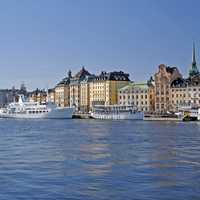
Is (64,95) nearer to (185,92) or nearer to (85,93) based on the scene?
(85,93)

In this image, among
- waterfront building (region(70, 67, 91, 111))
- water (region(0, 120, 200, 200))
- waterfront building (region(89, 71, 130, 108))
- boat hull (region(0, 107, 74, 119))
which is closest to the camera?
water (region(0, 120, 200, 200))

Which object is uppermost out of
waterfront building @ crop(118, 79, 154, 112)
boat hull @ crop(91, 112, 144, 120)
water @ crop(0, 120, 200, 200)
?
waterfront building @ crop(118, 79, 154, 112)

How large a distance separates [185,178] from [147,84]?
5475 inches

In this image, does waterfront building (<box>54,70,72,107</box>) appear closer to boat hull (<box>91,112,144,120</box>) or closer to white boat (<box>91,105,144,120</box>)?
white boat (<box>91,105,144,120</box>)

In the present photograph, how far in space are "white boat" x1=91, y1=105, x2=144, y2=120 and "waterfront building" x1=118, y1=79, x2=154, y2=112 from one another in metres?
12.7

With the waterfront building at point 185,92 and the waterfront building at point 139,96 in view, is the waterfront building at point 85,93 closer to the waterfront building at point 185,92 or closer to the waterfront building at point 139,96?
the waterfront building at point 139,96

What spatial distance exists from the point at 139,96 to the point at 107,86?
47.2 feet

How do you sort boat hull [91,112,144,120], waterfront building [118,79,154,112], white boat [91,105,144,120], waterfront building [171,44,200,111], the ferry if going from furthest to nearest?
waterfront building [118,79,154,112]
waterfront building [171,44,200,111]
white boat [91,105,144,120]
boat hull [91,112,144,120]
the ferry

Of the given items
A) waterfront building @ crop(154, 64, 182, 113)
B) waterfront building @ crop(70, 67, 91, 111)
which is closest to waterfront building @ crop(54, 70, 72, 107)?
waterfront building @ crop(70, 67, 91, 111)

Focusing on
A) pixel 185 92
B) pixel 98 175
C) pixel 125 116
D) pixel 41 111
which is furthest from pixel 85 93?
pixel 98 175

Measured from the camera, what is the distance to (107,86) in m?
168

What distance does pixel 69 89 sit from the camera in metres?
194

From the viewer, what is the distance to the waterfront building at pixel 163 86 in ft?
493

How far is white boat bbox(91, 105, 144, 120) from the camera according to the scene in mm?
131500
